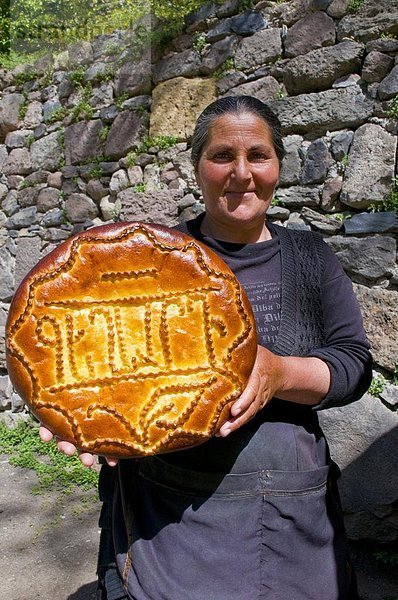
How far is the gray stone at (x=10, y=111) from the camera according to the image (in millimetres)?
4863

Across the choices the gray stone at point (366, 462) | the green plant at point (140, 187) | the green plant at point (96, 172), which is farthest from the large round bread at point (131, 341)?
the green plant at point (96, 172)

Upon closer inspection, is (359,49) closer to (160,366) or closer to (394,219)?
(394,219)

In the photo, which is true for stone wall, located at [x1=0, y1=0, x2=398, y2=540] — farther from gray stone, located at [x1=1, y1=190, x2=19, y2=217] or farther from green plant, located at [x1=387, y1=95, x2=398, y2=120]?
gray stone, located at [x1=1, y1=190, x2=19, y2=217]

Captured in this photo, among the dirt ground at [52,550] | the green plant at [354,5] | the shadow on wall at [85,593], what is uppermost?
the green plant at [354,5]

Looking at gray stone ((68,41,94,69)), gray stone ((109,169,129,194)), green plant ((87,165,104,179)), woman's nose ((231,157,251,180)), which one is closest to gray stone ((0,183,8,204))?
green plant ((87,165,104,179))

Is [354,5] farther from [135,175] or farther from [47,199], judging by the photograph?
[47,199]

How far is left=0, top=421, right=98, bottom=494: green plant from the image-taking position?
13.0ft

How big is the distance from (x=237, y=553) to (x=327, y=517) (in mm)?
269

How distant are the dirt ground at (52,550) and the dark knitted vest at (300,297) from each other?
193 centimetres

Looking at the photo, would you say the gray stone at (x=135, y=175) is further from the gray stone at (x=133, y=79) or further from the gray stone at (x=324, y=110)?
the gray stone at (x=324, y=110)

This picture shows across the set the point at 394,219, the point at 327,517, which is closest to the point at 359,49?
the point at 394,219

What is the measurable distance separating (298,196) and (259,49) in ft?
3.08

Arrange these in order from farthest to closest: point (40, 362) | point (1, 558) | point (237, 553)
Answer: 1. point (1, 558)
2. point (237, 553)
3. point (40, 362)

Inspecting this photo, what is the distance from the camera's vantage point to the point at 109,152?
4.15 metres
